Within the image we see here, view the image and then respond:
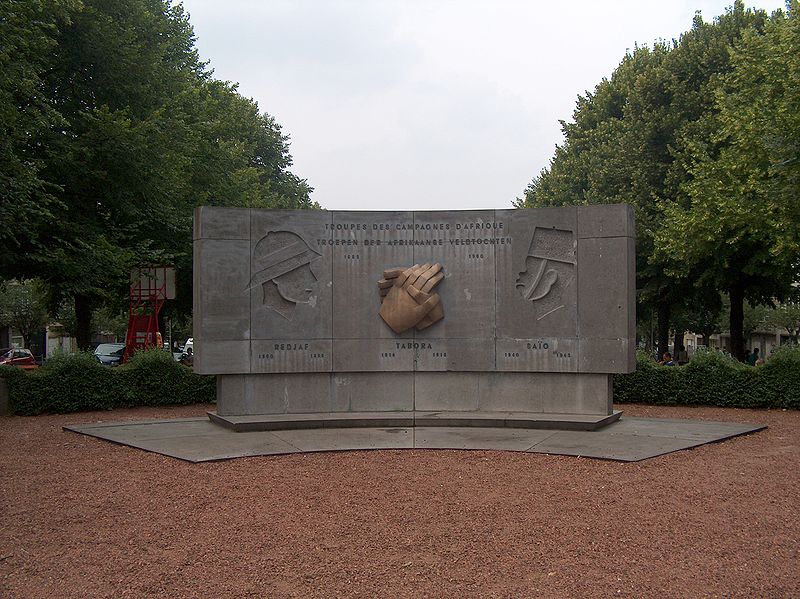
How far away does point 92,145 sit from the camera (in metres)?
19.0

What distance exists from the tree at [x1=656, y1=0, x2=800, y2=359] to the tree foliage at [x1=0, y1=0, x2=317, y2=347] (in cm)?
1577

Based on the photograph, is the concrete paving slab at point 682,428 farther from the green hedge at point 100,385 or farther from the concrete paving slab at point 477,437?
the green hedge at point 100,385

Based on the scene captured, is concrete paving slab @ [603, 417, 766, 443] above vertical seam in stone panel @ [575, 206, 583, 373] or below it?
below

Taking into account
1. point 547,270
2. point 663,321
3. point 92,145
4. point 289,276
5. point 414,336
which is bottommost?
point 414,336

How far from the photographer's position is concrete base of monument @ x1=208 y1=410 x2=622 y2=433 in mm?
12695

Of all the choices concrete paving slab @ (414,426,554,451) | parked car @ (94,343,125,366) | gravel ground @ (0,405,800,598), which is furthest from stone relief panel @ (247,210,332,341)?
parked car @ (94,343,125,366)

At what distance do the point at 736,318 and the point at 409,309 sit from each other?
18743 millimetres

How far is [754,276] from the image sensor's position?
85.3 feet

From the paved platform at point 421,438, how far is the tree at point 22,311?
45441mm

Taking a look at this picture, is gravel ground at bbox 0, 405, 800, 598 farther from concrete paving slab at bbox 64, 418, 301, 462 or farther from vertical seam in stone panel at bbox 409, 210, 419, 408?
vertical seam in stone panel at bbox 409, 210, 419, 408

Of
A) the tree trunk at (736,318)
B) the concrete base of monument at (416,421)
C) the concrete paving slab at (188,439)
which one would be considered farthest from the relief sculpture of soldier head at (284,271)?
the tree trunk at (736,318)

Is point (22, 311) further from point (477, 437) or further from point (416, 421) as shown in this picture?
point (477, 437)

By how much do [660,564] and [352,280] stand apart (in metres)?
8.77

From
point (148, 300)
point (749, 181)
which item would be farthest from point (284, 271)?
point (148, 300)
